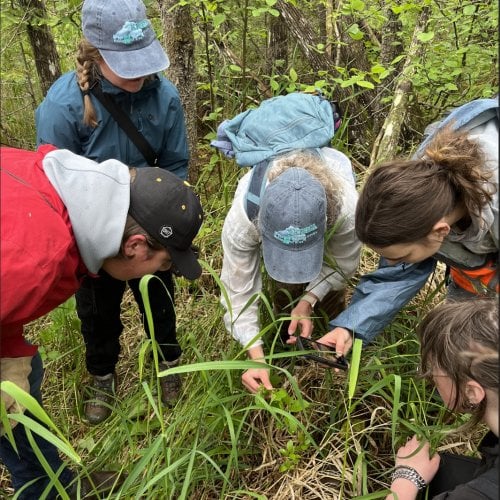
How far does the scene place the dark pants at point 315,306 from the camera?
95.7 inches

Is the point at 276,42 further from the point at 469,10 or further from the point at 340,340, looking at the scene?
the point at 340,340

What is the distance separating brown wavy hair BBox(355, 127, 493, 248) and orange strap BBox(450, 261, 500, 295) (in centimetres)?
34

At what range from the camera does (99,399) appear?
2623 mm

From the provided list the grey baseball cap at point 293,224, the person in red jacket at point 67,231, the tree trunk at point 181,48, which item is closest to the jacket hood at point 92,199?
the person in red jacket at point 67,231

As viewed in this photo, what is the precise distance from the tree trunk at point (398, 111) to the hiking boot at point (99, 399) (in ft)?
6.45

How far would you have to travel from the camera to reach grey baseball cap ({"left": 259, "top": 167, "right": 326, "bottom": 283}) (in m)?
1.75

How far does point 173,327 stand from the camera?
259 centimetres

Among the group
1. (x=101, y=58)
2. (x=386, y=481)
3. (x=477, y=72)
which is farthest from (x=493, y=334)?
(x=477, y=72)

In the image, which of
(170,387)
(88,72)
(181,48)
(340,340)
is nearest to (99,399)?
(170,387)

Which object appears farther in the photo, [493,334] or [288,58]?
[288,58]

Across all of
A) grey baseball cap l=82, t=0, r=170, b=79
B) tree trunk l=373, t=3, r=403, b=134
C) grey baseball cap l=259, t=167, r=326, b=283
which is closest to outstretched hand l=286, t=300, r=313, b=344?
grey baseball cap l=259, t=167, r=326, b=283

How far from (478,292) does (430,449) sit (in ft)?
2.18

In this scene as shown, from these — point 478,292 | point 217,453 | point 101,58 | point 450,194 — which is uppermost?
point 101,58

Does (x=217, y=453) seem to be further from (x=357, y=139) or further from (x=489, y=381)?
(x=357, y=139)
